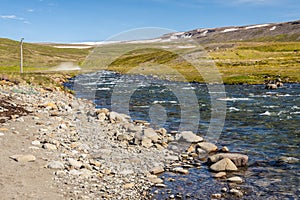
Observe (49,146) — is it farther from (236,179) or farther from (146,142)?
(236,179)

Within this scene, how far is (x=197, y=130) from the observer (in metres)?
21.2

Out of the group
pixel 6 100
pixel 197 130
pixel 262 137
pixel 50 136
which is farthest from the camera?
pixel 6 100

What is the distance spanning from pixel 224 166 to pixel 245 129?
8.41 meters

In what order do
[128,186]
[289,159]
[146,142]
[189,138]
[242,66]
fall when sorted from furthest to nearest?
[242,66]
[189,138]
[146,142]
[289,159]
[128,186]

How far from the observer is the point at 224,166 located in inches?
531

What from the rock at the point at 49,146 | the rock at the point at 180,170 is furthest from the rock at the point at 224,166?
the rock at the point at 49,146

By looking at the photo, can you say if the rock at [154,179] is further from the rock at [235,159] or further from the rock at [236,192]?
the rock at [235,159]

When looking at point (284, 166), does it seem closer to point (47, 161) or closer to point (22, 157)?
point (47, 161)

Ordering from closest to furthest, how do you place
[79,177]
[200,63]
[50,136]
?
[79,177] < [50,136] < [200,63]

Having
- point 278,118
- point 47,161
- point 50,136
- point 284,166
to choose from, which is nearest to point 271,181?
point 284,166

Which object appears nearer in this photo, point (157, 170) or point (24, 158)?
point (24, 158)

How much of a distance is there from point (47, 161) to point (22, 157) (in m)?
0.92

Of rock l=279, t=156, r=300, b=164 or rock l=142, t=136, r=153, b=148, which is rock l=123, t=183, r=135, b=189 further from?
rock l=279, t=156, r=300, b=164

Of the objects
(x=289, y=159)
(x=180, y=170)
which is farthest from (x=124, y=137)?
(x=289, y=159)
